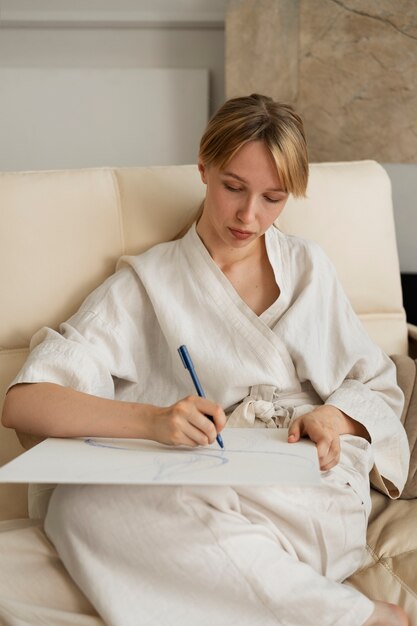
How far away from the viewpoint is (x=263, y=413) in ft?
5.05

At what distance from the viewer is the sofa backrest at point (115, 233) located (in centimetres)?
177

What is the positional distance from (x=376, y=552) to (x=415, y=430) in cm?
32

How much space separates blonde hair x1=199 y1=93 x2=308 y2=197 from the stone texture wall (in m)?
1.01

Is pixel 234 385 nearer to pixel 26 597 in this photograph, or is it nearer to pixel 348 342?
pixel 348 342

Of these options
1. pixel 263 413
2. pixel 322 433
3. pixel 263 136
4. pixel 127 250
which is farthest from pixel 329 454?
pixel 127 250

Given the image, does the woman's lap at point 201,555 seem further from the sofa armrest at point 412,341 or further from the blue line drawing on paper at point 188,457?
the sofa armrest at point 412,341

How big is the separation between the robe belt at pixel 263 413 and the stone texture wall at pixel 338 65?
1.21 meters

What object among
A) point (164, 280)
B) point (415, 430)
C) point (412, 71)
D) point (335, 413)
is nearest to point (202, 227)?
point (164, 280)

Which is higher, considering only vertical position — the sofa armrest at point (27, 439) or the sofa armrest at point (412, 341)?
the sofa armrest at point (412, 341)

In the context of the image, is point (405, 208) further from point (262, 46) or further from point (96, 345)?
point (96, 345)

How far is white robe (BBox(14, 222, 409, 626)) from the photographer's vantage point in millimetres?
1251

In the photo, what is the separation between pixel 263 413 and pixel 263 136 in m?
0.47

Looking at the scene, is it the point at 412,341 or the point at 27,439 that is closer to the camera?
the point at 27,439

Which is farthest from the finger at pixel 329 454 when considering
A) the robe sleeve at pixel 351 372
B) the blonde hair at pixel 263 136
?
the blonde hair at pixel 263 136
